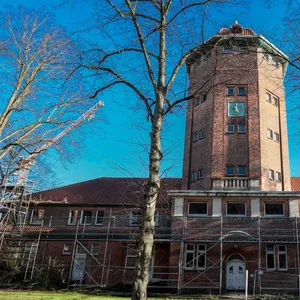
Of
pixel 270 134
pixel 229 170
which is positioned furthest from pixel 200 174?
pixel 270 134

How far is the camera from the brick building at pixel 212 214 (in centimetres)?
2589

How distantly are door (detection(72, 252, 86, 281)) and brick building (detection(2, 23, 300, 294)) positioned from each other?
0.27 ft

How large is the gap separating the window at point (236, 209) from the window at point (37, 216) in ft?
55.6

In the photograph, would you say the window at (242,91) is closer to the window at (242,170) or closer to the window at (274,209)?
the window at (242,170)

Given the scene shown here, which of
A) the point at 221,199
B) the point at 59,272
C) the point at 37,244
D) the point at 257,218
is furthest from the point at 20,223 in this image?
the point at 257,218

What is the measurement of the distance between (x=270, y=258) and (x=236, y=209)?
3.97 m

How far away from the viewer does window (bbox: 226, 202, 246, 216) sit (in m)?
27.3

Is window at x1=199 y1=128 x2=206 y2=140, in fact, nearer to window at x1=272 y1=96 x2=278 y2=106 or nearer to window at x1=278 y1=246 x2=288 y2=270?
window at x1=272 y1=96 x2=278 y2=106

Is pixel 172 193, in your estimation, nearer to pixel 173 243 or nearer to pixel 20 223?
pixel 173 243

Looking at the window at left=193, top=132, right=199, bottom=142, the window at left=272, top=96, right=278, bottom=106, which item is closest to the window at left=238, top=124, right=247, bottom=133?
the window at left=193, top=132, right=199, bottom=142

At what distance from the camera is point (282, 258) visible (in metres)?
25.7

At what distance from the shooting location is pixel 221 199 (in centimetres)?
2761

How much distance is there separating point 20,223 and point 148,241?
2706 cm

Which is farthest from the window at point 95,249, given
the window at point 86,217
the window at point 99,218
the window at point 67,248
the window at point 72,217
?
the window at point 72,217
